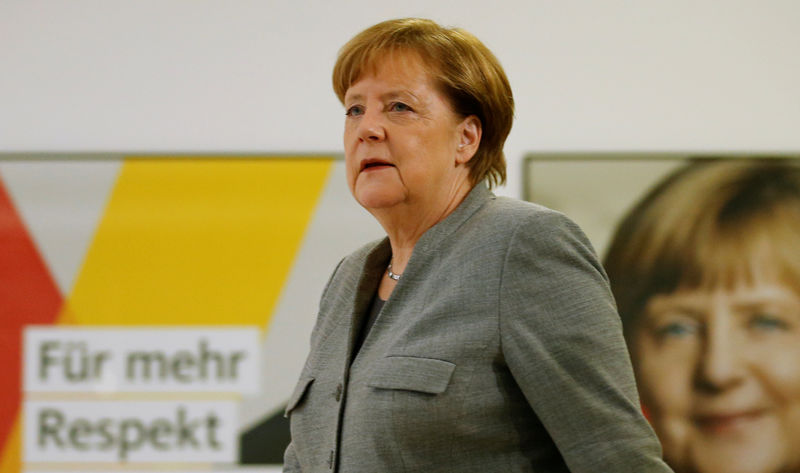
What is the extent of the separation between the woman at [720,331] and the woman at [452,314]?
3.64ft

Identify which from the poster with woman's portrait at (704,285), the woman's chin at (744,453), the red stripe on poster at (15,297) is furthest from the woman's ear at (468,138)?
the red stripe on poster at (15,297)

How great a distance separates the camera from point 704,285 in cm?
216

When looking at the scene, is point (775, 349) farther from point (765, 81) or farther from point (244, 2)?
point (244, 2)

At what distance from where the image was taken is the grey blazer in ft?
3.03

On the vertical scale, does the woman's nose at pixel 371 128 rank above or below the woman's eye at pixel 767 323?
above

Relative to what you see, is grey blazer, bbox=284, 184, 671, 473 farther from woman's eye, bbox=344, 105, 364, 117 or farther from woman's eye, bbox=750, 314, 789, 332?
woman's eye, bbox=750, 314, 789, 332

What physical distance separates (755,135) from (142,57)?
63.2 inches

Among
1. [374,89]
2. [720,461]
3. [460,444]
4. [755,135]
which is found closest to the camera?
[460,444]

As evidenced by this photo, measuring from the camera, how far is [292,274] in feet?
7.37

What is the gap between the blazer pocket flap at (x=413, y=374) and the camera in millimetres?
956

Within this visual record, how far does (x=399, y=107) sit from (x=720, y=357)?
1.36 metres

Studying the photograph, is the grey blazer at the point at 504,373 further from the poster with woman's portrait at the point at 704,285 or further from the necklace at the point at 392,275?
the poster with woman's portrait at the point at 704,285

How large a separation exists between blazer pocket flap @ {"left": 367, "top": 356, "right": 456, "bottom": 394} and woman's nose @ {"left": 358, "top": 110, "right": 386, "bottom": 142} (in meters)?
0.29

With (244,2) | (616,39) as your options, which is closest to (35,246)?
(244,2)
